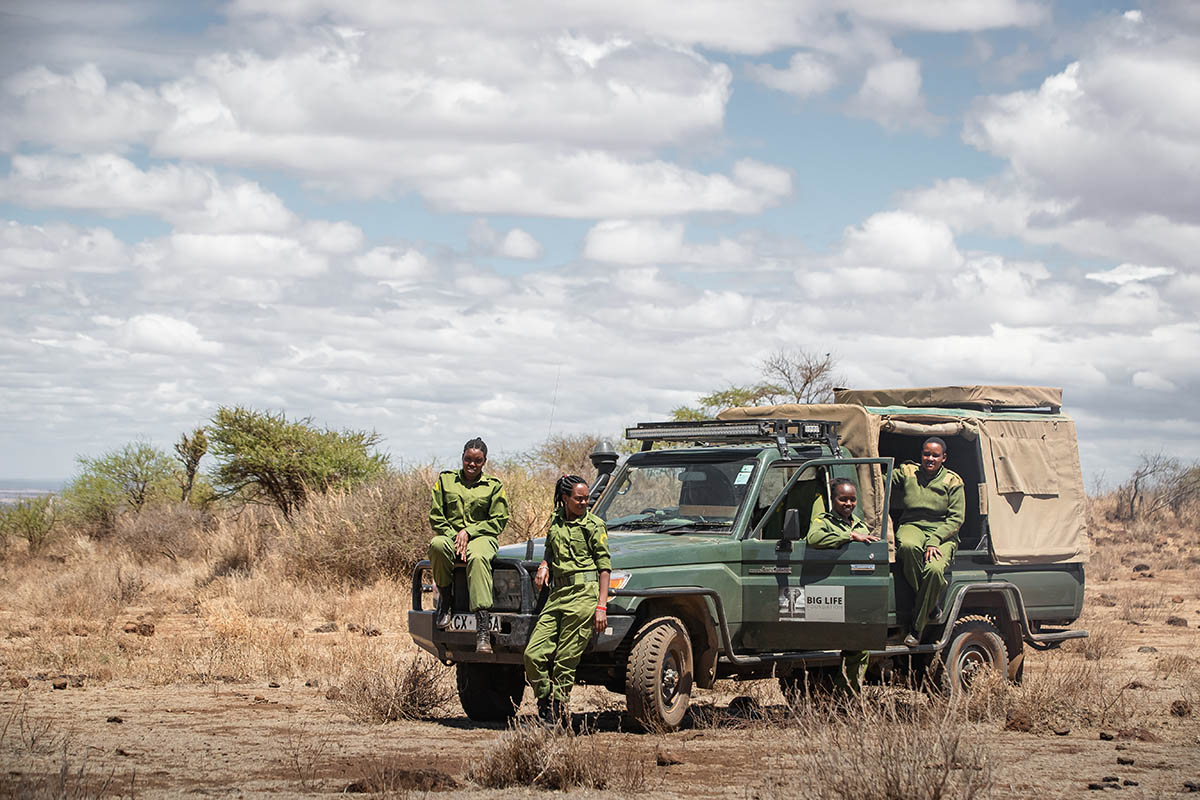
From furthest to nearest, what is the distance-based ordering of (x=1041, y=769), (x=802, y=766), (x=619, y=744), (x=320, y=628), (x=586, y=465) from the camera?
(x=586, y=465), (x=320, y=628), (x=619, y=744), (x=1041, y=769), (x=802, y=766)

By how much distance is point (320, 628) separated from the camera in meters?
17.5

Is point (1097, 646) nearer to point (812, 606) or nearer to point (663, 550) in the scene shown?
point (812, 606)

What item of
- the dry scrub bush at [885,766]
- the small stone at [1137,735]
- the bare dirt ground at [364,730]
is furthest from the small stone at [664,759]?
the small stone at [1137,735]

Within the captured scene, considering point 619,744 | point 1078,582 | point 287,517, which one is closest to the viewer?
point 619,744

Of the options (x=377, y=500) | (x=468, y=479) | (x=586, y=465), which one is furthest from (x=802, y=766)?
(x=586, y=465)

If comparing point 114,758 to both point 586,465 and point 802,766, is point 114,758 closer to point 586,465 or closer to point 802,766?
point 802,766

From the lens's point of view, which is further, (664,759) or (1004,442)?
(1004,442)

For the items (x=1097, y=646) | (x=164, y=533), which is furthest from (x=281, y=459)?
(x=1097, y=646)

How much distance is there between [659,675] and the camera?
929 cm

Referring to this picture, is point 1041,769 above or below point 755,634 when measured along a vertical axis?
below

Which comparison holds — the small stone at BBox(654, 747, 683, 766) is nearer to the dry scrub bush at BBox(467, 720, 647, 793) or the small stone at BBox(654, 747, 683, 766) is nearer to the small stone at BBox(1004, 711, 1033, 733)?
Answer: the dry scrub bush at BBox(467, 720, 647, 793)

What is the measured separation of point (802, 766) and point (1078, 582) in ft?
20.2

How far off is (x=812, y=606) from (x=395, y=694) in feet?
10.5

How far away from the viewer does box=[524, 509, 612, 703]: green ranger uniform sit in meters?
9.03
